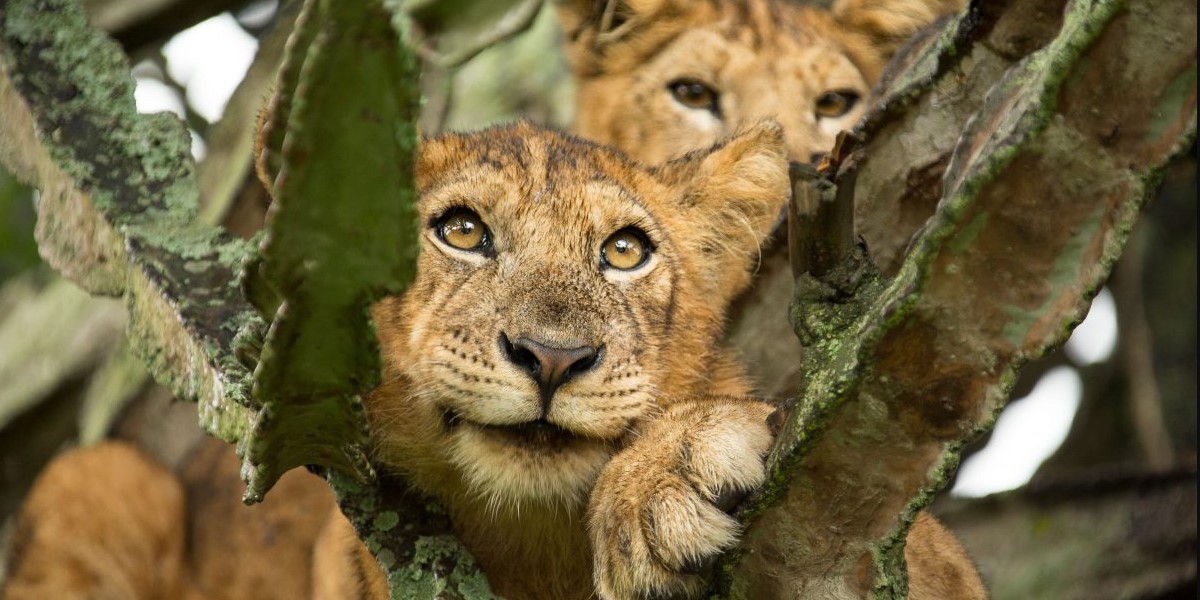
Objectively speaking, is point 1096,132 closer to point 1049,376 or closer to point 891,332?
point 891,332

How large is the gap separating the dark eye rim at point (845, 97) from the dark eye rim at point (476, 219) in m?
3.49

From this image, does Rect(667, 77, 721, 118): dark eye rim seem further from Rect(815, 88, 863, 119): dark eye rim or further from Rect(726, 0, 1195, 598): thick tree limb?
Rect(726, 0, 1195, 598): thick tree limb

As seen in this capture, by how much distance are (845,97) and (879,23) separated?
56cm

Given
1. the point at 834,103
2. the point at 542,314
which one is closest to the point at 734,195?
the point at 542,314

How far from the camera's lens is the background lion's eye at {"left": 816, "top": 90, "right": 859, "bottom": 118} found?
7.10 metres

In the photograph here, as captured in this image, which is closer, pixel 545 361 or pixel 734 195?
pixel 545 361

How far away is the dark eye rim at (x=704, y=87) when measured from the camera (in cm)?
728

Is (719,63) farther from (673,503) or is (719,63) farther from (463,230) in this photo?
(673,503)

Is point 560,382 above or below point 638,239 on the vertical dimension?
above

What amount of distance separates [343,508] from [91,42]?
1471 millimetres

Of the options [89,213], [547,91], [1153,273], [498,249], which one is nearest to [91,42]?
[89,213]

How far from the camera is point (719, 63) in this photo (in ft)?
24.1

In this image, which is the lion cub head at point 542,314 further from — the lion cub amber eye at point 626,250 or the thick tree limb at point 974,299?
the thick tree limb at point 974,299

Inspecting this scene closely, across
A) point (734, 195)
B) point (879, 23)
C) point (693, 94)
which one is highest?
point (734, 195)
